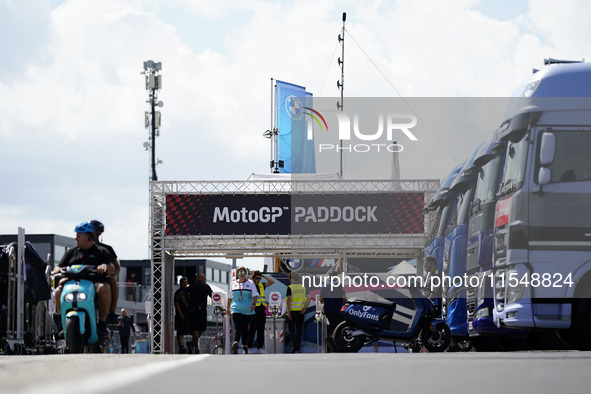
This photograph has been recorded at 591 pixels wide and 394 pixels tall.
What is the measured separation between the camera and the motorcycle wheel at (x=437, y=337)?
14594 millimetres

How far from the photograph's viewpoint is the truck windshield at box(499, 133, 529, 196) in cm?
1212

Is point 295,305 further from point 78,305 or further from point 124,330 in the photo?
point 124,330

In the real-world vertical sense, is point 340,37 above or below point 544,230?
above

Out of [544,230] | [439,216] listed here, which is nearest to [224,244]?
[439,216]

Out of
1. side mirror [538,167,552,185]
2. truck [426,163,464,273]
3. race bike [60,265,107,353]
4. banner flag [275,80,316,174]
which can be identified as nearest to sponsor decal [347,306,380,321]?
truck [426,163,464,273]

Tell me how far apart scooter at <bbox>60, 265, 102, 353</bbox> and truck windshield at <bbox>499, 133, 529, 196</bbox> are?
16.2 ft

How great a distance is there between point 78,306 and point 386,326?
226 inches

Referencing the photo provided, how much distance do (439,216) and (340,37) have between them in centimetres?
1598

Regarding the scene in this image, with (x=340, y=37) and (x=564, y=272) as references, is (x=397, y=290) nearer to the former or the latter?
(x=564, y=272)

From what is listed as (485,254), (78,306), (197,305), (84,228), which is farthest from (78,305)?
(197,305)

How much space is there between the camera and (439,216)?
16.7 meters

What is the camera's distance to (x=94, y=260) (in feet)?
33.1

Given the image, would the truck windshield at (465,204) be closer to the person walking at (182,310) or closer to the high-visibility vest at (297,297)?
the high-visibility vest at (297,297)

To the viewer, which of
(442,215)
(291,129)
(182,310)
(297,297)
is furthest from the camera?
(291,129)
